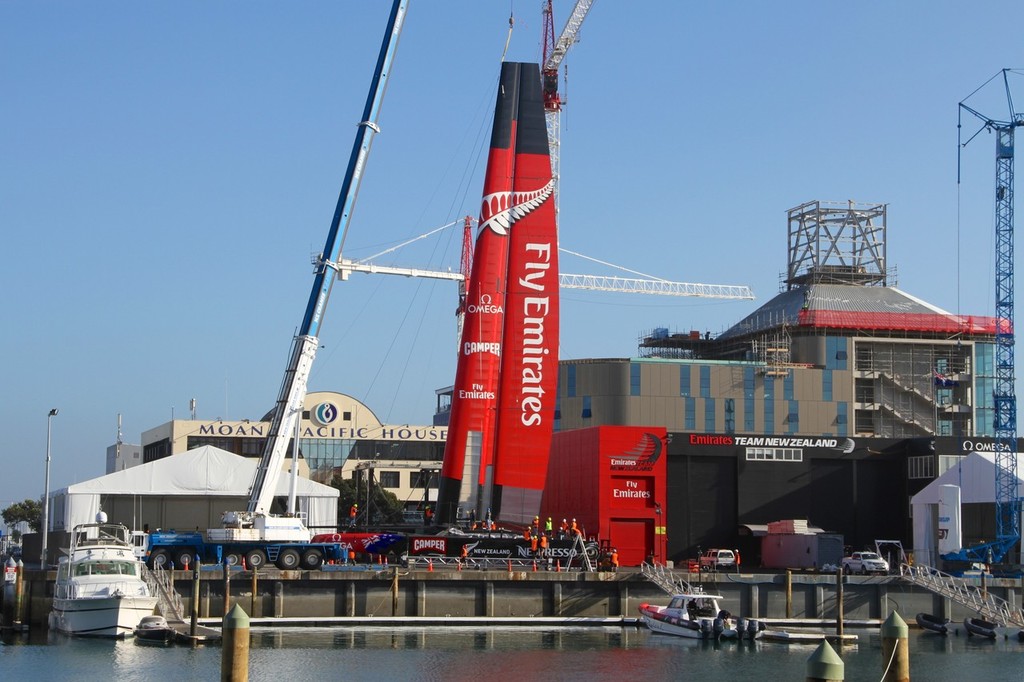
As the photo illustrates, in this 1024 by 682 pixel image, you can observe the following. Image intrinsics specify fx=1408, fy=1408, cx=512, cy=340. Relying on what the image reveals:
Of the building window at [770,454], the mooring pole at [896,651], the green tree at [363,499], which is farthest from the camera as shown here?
the green tree at [363,499]

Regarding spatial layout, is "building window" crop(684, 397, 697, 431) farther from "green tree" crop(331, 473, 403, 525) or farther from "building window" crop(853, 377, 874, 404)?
"green tree" crop(331, 473, 403, 525)

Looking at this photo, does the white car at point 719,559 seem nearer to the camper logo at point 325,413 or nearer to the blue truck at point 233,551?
the blue truck at point 233,551

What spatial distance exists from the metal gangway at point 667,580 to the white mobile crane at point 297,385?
1421 centimetres

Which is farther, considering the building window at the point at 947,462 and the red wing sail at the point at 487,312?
the building window at the point at 947,462

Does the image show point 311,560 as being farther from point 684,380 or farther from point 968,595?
point 684,380

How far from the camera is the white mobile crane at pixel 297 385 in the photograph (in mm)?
57406

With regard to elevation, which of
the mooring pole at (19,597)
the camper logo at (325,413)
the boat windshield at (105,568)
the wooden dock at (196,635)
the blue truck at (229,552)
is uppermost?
the camper logo at (325,413)

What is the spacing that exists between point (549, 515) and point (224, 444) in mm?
58247

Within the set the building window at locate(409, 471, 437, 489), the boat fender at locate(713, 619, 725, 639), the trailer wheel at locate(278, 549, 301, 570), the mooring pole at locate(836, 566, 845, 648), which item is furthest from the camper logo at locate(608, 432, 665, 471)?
the building window at locate(409, 471, 437, 489)

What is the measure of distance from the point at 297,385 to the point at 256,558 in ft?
24.9

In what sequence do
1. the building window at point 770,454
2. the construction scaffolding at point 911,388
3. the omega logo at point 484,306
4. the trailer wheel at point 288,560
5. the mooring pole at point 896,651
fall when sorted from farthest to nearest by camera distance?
1. the construction scaffolding at point 911,388
2. the building window at point 770,454
3. the omega logo at point 484,306
4. the trailer wheel at point 288,560
5. the mooring pole at point 896,651

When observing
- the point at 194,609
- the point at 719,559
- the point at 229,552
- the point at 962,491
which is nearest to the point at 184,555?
the point at 229,552

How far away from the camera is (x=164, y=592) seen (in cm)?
5284

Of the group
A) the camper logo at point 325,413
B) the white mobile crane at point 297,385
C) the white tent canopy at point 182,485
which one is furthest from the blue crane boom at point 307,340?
the camper logo at point 325,413
